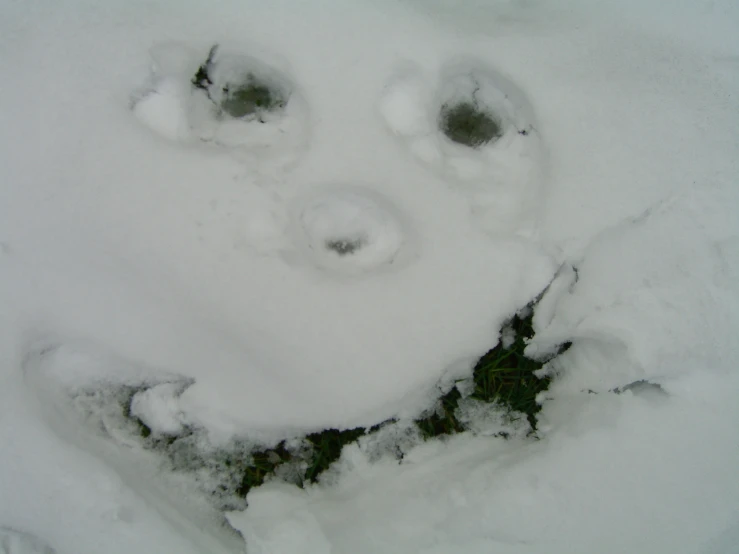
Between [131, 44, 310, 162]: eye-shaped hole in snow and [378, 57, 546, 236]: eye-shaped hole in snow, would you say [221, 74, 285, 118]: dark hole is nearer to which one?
[131, 44, 310, 162]: eye-shaped hole in snow

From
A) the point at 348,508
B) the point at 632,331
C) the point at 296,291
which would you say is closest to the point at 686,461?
the point at 632,331

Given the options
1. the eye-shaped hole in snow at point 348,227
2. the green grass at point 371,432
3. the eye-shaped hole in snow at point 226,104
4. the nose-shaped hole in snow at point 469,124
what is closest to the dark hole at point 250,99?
the eye-shaped hole in snow at point 226,104

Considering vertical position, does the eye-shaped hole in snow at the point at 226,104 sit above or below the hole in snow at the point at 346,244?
above

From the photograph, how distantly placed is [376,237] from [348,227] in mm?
67

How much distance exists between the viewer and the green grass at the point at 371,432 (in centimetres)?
114

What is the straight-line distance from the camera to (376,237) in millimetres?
1058

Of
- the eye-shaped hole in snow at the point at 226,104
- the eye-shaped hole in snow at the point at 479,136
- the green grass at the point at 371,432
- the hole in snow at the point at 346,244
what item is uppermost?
the eye-shaped hole in snow at the point at 479,136

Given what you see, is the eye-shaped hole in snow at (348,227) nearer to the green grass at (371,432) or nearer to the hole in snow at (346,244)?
the hole in snow at (346,244)

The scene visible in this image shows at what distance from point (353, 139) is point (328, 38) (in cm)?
23

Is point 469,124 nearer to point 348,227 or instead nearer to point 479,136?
point 479,136

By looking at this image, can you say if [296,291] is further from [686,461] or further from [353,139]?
[686,461]

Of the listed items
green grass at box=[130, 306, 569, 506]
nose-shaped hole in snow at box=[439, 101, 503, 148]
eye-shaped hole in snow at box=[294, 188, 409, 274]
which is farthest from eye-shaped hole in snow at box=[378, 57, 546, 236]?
green grass at box=[130, 306, 569, 506]

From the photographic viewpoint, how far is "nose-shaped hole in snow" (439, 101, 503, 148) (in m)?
1.08

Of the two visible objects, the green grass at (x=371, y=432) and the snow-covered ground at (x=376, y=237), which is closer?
the snow-covered ground at (x=376, y=237)
